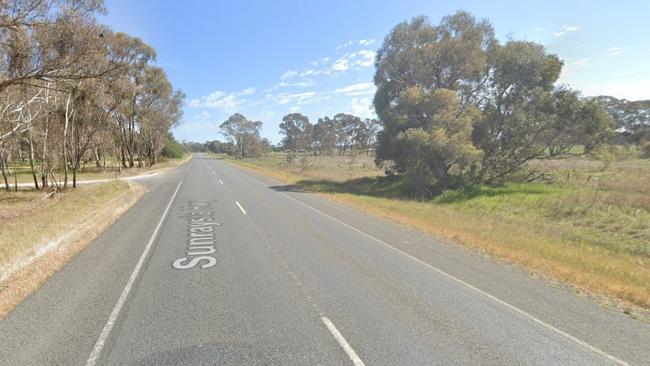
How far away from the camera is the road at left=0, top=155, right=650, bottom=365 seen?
4449 mm

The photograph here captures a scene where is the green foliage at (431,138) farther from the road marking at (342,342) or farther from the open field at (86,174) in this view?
the open field at (86,174)

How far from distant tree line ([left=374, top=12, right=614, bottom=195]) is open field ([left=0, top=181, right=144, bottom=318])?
19.5 meters

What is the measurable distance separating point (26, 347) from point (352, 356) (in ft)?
12.6

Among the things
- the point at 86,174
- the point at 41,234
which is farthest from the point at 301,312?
the point at 86,174

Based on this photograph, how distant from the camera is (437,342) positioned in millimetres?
4789

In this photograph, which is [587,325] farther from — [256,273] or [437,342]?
[256,273]

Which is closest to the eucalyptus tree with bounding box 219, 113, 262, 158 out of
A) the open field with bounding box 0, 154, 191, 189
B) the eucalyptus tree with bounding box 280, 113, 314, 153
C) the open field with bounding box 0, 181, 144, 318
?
the eucalyptus tree with bounding box 280, 113, 314, 153

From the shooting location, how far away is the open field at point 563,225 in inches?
332

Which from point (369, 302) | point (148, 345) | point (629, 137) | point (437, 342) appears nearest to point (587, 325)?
point (437, 342)

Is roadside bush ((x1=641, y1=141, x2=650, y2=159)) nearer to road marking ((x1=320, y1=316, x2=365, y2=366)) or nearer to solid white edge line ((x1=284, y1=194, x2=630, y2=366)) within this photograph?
solid white edge line ((x1=284, y1=194, x2=630, y2=366))

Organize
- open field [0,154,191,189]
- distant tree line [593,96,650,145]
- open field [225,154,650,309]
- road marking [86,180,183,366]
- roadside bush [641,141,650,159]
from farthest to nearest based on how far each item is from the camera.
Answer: distant tree line [593,96,650,145] < roadside bush [641,141,650,159] < open field [0,154,191,189] < open field [225,154,650,309] < road marking [86,180,183,366]

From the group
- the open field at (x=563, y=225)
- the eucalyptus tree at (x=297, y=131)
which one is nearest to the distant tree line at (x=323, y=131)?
the eucalyptus tree at (x=297, y=131)

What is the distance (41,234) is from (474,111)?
26195mm

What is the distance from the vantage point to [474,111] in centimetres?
2747
